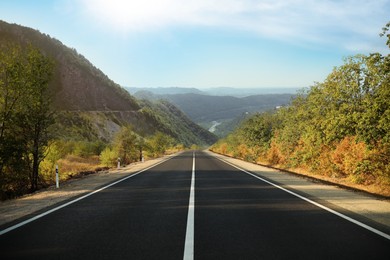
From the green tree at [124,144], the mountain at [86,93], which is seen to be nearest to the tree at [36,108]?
the green tree at [124,144]

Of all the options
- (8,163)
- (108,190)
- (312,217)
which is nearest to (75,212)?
(108,190)

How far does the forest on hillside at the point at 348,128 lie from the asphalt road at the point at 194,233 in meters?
5.26

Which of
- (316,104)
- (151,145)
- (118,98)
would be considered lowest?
(151,145)

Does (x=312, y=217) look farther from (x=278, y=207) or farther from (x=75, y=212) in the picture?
(x=75, y=212)

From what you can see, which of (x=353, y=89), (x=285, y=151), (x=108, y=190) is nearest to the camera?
(x=108, y=190)

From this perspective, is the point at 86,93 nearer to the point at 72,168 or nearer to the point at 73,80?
the point at 73,80

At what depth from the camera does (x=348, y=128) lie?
52.6 feet

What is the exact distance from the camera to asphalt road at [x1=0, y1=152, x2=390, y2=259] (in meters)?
5.30

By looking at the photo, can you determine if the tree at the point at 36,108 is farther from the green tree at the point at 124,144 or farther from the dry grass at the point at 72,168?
the green tree at the point at 124,144

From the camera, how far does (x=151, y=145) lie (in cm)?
5769

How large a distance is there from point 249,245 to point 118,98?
376 ft

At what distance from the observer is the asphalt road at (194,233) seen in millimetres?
5305

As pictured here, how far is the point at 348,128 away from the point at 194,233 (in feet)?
39.3

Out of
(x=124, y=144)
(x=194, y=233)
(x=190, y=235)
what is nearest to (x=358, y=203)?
(x=194, y=233)
